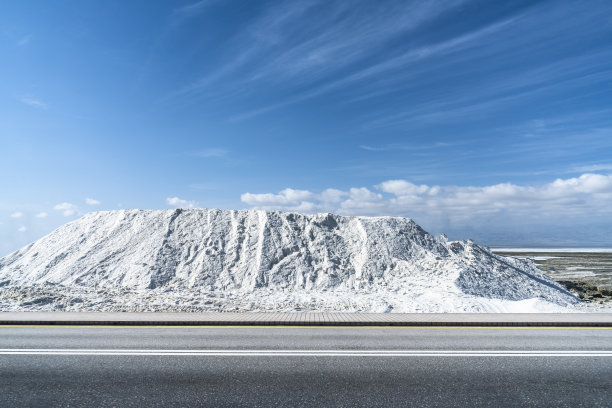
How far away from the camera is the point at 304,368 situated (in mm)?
6852

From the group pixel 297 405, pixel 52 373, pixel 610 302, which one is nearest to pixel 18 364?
pixel 52 373

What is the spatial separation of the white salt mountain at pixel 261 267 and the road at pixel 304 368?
637cm

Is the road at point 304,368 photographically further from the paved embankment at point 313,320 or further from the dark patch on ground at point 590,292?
the dark patch on ground at point 590,292

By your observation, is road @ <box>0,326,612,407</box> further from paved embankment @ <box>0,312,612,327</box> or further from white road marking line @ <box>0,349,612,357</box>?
paved embankment @ <box>0,312,612,327</box>

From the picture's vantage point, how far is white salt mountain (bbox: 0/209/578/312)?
17.1 meters

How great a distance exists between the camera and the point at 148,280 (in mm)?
20484

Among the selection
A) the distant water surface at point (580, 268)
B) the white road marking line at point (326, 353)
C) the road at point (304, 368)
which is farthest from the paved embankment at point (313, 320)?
the distant water surface at point (580, 268)

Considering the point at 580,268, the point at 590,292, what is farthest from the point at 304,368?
the point at 580,268

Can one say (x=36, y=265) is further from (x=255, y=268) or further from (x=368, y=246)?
(x=368, y=246)

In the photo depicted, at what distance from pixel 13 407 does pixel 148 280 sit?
15.8m

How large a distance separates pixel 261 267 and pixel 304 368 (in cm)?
1508

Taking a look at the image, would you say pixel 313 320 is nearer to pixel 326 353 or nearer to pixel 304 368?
pixel 326 353

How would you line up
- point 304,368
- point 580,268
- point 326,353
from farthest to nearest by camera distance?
point 580,268, point 326,353, point 304,368

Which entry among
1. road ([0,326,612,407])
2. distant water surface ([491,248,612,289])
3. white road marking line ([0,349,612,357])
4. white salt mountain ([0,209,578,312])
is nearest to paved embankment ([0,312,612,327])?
road ([0,326,612,407])
